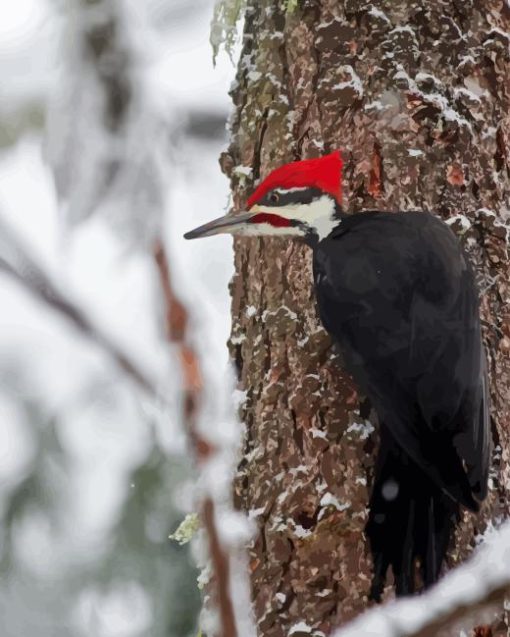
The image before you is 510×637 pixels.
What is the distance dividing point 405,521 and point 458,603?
92cm

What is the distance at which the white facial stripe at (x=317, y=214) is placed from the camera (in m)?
1.55

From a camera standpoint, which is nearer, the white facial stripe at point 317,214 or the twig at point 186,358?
the twig at point 186,358

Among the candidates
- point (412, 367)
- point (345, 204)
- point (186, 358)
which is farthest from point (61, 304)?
point (345, 204)

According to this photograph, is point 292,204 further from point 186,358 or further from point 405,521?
point 186,358

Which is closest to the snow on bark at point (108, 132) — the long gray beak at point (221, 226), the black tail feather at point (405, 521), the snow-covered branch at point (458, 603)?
the snow-covered branch at point (458, 603)

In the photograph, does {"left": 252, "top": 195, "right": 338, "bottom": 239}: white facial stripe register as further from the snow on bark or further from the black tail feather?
the snow on bark

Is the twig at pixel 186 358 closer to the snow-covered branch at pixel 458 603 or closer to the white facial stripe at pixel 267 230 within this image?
the snow-covered branch at pixel 458 603

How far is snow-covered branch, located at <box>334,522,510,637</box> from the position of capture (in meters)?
0.45

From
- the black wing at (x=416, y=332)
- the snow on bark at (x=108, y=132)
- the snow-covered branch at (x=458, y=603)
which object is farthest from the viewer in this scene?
the black wing at (x=416, y=332)

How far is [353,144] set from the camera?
161 cm

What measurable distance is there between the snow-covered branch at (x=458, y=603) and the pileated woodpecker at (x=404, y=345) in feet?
2.60

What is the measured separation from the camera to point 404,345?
140 centimetres

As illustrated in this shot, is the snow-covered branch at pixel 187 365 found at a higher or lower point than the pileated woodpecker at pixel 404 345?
higher

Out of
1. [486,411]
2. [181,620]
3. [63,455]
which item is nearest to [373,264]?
[486,411]
